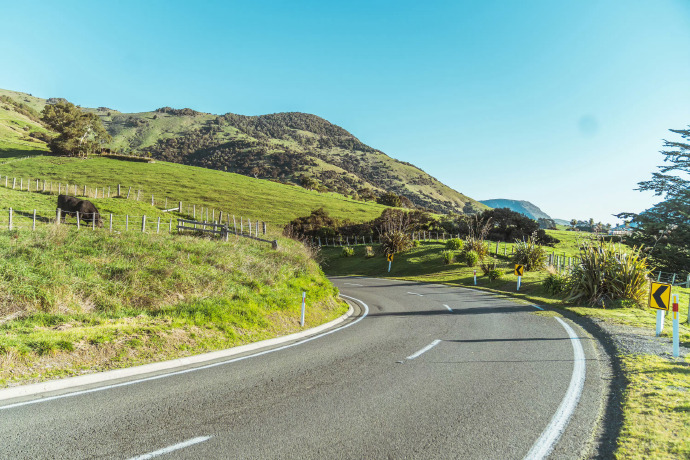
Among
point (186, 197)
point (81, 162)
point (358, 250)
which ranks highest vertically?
point (81, 162)

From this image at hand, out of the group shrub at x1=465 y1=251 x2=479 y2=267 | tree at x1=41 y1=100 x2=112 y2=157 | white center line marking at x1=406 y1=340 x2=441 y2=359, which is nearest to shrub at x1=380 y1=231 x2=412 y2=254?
shrub at x1=465 y1=251 x2=479 y2=267

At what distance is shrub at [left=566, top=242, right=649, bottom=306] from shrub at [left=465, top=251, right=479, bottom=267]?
15.9 metres

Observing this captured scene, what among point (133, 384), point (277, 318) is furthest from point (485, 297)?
point (133, 384)

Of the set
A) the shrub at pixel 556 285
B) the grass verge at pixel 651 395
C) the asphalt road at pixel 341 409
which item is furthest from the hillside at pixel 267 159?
A: the asphalt road at pixel 341 409

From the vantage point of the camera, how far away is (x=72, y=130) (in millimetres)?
74625

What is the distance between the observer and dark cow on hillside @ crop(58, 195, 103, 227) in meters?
27.8

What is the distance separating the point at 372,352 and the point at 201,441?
470 cm

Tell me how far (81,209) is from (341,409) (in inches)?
1218

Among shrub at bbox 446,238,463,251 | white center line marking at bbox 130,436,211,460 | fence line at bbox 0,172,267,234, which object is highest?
fence line at bbox 0,172,267,234

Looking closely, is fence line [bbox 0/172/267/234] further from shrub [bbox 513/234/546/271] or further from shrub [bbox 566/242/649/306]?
shrub [bbox 566/242/649/306]

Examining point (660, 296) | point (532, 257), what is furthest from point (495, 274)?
point (660, 296)

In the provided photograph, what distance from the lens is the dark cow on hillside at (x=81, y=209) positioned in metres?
27.8

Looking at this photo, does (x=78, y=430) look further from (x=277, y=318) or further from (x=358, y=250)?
(x=358, y=250)

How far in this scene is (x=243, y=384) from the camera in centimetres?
627
